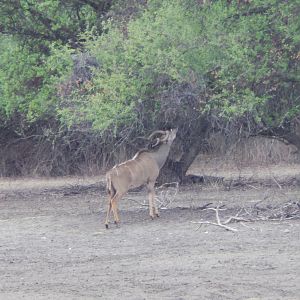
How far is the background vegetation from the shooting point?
18328mm

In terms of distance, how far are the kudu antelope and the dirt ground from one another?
0.46 metres

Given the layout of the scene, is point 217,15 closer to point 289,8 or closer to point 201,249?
point 289,8

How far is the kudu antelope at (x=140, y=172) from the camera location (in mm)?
16984

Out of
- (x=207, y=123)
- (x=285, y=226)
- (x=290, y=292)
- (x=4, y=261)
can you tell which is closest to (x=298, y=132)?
(x=207, y=123)

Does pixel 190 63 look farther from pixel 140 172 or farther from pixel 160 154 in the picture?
pixel 140 172

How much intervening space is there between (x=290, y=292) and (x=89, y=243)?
5017mm

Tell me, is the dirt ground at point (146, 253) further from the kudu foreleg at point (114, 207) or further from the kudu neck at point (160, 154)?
the kudu neck at point (160, 154)

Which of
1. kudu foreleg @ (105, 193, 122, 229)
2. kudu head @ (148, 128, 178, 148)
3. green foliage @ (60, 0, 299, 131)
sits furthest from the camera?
kudu head @ (148, 128, 178, 148)

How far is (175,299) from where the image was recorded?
33.8 ft

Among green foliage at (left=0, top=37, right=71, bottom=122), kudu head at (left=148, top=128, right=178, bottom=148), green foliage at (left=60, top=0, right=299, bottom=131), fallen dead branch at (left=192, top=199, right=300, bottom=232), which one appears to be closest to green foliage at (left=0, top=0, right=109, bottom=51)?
green foliage at (left=0, top=37, right=71, bottom=122)

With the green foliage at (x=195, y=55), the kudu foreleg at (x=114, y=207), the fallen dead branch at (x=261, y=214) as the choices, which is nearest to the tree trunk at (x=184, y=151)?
the green foliage at (x=195, y=55)

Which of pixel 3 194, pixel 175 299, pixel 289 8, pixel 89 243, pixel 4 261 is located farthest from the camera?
pixel 3 194

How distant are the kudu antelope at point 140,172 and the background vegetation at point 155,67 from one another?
2.41 ft

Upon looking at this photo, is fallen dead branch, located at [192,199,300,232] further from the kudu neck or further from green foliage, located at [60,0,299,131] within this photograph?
green foliage, located at [60,0,299,131]
